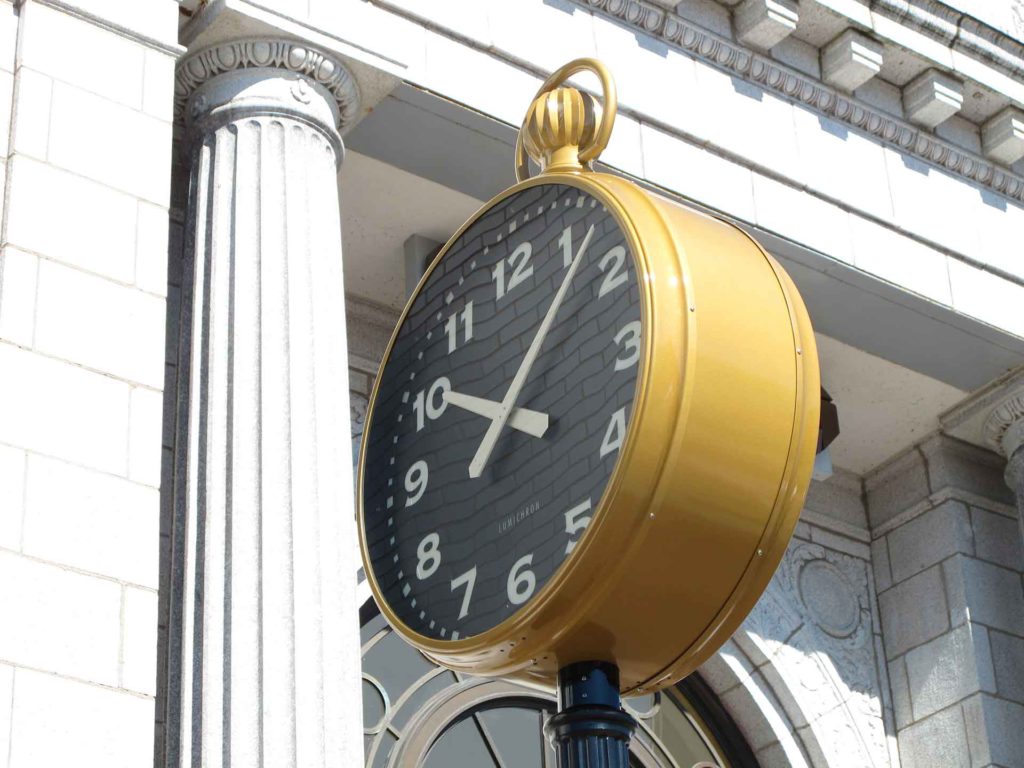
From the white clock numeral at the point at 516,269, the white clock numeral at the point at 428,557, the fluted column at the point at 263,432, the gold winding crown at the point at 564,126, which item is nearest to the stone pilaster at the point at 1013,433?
the fluted column at the point at 263,432

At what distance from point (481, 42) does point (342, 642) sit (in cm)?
330

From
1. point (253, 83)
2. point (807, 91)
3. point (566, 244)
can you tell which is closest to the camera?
point (566, 244)

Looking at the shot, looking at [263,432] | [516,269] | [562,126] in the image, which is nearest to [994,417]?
[263,432]

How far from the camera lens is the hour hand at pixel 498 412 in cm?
398

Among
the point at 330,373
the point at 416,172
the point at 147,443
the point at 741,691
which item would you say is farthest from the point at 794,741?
the point at 147,443

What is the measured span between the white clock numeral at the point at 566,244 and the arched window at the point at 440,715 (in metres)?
4.85

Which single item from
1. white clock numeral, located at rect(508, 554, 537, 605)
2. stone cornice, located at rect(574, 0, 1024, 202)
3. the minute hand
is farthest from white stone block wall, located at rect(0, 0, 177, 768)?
stone cornice, located at rect(574, 0, 1024, 202)

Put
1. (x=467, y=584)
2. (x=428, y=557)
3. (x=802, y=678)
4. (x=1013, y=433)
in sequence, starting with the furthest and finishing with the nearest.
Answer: (x=1013, y=433)
(x=802, y=678)
(x=428, y=557)
(x=467, y=584)

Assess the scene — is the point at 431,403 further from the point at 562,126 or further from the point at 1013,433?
the point at 1013,433

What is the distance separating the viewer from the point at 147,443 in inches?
239

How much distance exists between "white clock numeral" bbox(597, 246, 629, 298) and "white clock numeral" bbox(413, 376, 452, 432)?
48cm

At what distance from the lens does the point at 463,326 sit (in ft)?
14.7

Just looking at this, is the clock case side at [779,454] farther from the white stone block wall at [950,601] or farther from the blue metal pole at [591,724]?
the white stone block wall at [950,601]

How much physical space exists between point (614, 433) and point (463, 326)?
A: 0.81 m
